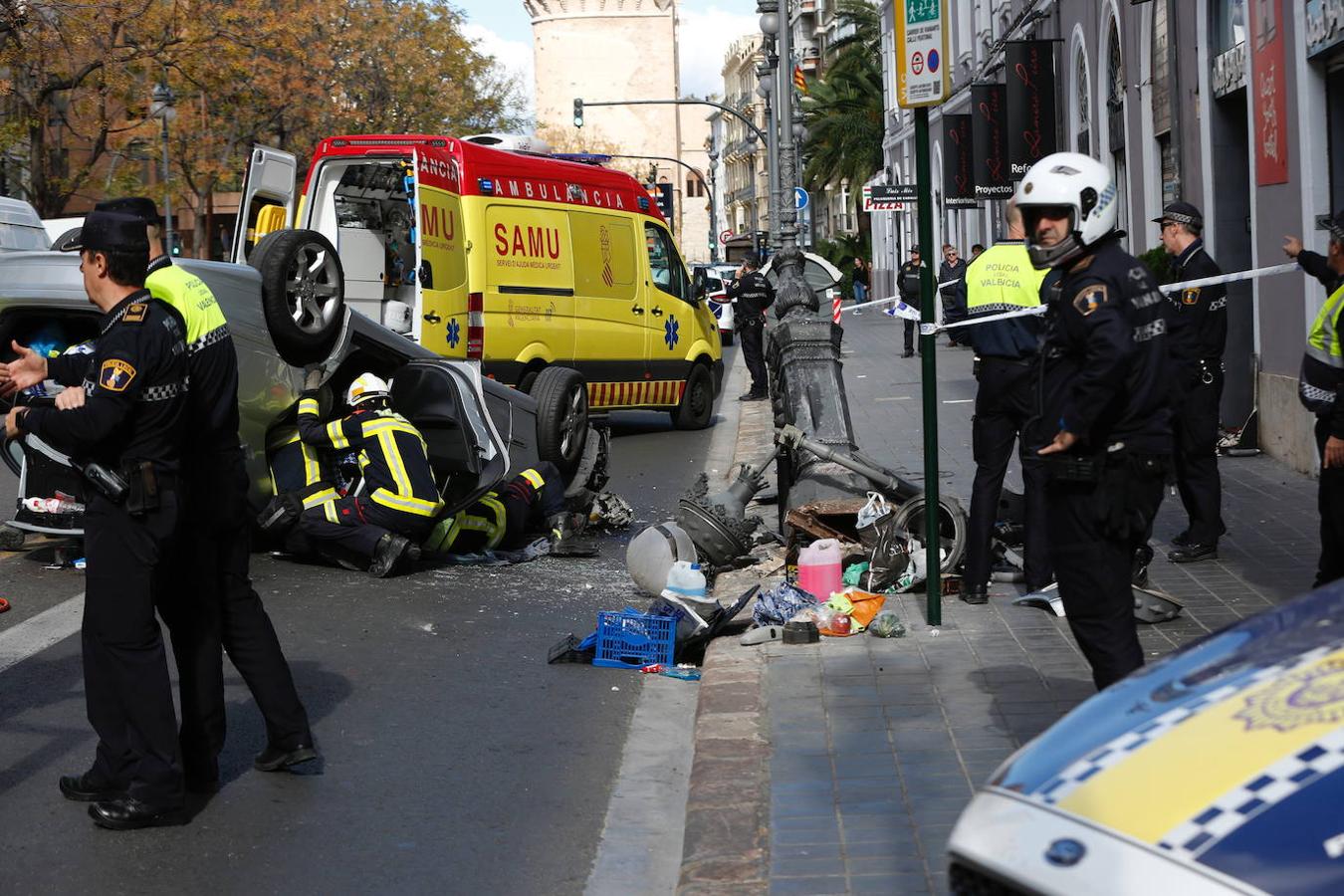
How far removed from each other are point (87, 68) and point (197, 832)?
84.2 feet

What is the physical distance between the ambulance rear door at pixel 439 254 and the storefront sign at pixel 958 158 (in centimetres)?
1630

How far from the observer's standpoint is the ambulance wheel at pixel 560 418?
12336 mm

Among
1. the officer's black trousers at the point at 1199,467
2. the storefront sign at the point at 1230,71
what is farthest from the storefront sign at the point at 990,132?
the officer's black trousers at the point at 1199,467

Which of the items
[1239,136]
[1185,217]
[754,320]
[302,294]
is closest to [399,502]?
[302,294]

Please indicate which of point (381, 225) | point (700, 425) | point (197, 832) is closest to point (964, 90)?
point (700, 425)

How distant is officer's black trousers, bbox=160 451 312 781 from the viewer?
211 inches

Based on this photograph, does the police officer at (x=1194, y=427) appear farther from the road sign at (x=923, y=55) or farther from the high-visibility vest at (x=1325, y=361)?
the road sign at (x=923, y=55)

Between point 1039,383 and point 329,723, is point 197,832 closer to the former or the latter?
point 329,723

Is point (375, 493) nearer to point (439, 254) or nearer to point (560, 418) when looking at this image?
point (560, 418)

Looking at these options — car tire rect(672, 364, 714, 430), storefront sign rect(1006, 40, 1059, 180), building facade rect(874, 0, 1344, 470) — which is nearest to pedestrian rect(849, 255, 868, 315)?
storefront sign rect(1006, 40, 1059, 180)

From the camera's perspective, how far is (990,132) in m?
27.4

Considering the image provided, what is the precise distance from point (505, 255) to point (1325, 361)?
9.79m

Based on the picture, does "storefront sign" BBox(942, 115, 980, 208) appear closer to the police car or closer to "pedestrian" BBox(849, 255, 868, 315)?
"pedestrian" BBox(849, 255, 868, 315)

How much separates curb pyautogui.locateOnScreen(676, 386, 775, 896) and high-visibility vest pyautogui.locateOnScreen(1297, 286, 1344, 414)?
2.38 m
